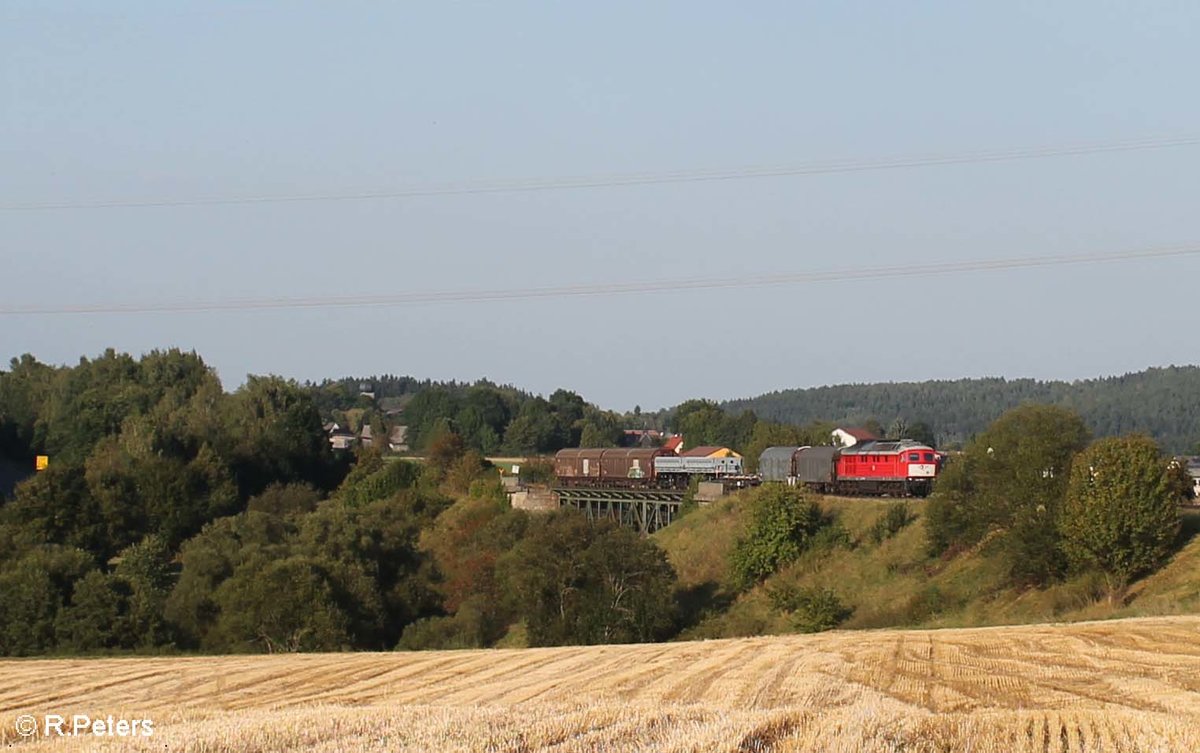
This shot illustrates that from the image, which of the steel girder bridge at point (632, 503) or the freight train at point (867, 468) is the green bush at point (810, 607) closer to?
the freight train at point (867, 468)

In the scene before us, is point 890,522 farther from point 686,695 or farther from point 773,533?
point 686,695

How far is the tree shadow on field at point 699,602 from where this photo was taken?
60906 millimetres

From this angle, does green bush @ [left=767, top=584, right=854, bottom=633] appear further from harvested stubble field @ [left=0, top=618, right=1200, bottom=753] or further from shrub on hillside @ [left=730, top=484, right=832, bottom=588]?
harvested stubble field @ [left=0, top=618, right=1200, bottom=753]

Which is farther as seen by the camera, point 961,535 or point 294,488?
point 294,488

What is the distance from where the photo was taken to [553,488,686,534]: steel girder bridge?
8894cm

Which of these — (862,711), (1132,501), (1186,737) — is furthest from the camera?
(1132,501)

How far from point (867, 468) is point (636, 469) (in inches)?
1004

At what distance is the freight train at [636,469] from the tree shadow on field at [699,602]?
25440 millimetres

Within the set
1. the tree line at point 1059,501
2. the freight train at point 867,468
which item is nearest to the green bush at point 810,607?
the tree line at point 1059,501

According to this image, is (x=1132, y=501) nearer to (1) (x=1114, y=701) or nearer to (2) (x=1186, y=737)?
(1) (x=1114, y=701)

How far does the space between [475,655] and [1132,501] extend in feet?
96.1

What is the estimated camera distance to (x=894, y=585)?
197 ft

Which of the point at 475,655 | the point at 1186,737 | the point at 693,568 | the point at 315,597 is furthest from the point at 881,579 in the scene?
the point at 1186,737

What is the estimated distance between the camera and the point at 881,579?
61625 mm
